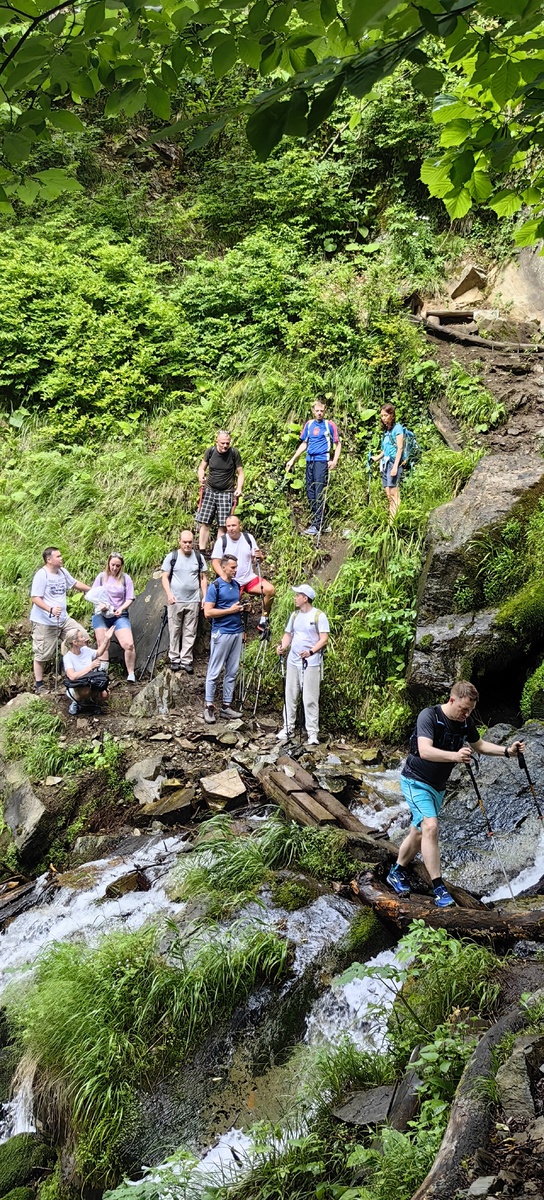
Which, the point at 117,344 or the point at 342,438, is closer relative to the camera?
the point at 342,438

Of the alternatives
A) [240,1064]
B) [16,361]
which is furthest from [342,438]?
[240,1064]

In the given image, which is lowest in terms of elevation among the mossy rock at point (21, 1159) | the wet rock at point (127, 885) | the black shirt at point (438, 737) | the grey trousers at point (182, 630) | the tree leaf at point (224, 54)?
the mossy rock at point (21, 1159)

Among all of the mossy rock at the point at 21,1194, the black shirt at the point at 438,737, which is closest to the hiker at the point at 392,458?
the black shirt at the point at 438,737

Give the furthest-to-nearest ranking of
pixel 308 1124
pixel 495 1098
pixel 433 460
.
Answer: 1. pixel 433 460
2. pixel 308 1124
3. pixel 495 1098

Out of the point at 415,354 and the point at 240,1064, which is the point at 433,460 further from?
the point at 240,1064

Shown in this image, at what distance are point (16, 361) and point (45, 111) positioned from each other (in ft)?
42.8

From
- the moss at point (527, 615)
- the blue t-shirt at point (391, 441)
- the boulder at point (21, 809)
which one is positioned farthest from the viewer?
the blue t-shirt at point (391, 441)

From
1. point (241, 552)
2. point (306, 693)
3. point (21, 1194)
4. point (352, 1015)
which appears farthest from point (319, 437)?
point (21, 1194)

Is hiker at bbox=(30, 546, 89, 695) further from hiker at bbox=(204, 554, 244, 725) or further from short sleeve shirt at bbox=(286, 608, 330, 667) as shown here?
short sleeve shirt at bbox=(286, 608, 330, 667)

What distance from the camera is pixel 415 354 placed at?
13.4m

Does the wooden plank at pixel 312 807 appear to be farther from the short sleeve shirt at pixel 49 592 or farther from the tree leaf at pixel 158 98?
the tree leaf at pixel 158 98

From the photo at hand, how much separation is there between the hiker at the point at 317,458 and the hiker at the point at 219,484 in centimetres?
103

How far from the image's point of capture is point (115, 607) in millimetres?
10914

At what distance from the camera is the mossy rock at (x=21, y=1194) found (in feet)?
16.8
